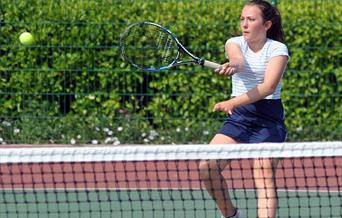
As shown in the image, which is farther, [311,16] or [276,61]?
[311,16]

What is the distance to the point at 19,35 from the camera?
9.53 meters

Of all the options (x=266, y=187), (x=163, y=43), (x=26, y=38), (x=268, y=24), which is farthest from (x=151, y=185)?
(x=268, y=24)

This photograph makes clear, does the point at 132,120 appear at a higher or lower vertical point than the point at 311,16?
lower

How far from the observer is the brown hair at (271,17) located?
567cm

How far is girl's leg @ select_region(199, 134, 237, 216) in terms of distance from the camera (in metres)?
5.64

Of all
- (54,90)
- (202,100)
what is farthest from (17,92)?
(202,100)

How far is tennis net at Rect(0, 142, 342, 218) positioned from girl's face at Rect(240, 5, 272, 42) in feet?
2.05

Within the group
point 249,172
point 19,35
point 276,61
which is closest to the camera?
point 276,61

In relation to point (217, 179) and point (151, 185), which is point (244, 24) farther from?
point (151, 185)

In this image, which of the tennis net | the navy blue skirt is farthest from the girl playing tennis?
the tennis net

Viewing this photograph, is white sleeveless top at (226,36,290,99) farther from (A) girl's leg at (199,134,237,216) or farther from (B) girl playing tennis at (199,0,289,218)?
(A) girl's leg at (199,134,237,216)

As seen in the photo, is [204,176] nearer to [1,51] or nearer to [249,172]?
[249,172]

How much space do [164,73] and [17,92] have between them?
4.52 ft

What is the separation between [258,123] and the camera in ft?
18.8
